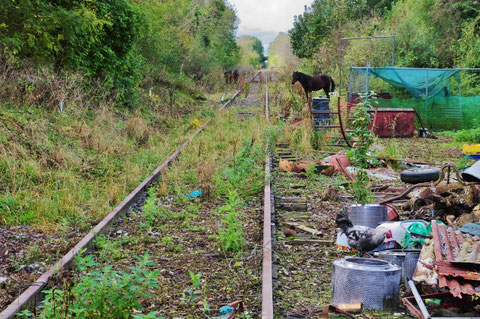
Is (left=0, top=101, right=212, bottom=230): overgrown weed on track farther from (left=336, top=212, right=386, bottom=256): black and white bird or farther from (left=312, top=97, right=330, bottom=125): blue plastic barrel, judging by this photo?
(left=312, top=97, right=330, bottom=125): blue plastic barrel

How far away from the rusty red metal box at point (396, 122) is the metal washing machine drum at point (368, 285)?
1195 centimetres

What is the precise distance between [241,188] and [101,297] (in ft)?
16.4

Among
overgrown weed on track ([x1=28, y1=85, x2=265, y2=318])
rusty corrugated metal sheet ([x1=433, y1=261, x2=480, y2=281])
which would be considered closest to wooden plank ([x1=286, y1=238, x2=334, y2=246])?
overgrown weed on track ([x1=28, y1=85, x2=265, y2=318])

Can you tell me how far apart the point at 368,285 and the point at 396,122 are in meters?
12.2

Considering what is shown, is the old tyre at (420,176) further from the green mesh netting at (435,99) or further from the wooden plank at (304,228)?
the green mesh netting at (435,99)

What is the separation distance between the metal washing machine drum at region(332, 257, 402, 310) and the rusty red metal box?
1195 cm

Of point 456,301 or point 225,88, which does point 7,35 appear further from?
point 225,88

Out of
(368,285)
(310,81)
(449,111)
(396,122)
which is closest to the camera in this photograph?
(368,285)

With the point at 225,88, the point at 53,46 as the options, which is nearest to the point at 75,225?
the point at 53,46

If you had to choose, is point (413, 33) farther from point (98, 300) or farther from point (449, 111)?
point (98, 300)

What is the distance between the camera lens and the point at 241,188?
29.0 ft

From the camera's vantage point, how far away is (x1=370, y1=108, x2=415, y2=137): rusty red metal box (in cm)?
1598

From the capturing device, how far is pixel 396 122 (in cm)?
1598

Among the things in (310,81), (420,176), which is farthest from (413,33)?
(420,176)
